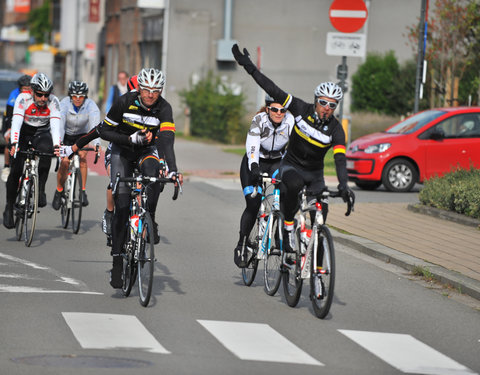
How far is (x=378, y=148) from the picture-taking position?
20.2 metres

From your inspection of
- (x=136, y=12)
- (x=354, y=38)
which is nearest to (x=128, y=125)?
(x=354, y=38)

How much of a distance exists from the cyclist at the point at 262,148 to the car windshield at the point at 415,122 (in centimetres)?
1078

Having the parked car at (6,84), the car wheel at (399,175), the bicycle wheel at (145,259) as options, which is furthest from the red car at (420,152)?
the bicycle wheel at (145,259)

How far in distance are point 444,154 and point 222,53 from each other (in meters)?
23.1

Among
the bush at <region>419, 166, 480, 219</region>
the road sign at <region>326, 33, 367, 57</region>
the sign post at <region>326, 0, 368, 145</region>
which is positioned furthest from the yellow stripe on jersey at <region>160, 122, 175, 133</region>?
the road sign at <region>326, 33, 367, 57</region>

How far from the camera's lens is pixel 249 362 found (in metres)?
6.85

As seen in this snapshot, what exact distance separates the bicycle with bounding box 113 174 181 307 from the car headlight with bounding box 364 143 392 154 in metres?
11.5

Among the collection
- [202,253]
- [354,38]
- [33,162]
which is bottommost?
[202,253]

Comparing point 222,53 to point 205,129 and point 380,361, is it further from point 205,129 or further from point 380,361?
point 380,361

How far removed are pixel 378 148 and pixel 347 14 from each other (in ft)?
8.94

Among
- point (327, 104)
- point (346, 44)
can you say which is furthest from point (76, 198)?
point (346, 44)

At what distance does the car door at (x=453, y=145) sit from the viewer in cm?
2017

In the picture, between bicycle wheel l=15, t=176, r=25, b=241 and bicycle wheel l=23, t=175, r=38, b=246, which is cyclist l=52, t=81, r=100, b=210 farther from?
bicycle wheel l=23, t=175, r=38, b=246

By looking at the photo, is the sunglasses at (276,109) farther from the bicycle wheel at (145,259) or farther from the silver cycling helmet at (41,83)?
the silver cycling helmet at (41,83)
